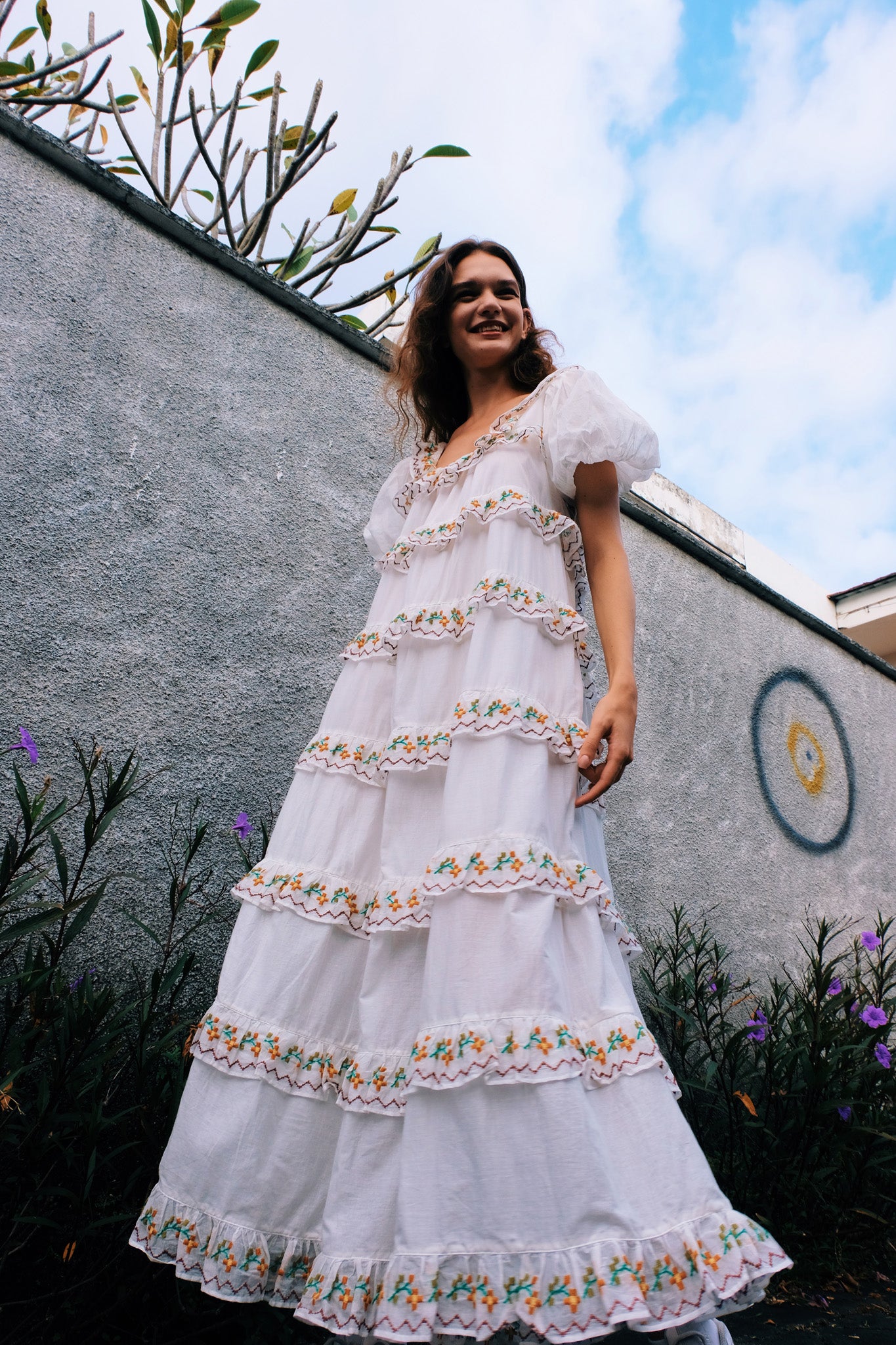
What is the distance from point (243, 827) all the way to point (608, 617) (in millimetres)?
933

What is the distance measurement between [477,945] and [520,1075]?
0.47 feet

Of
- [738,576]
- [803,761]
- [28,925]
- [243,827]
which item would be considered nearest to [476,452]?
[243,827]

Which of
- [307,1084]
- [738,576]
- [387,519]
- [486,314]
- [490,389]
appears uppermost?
[738,576]

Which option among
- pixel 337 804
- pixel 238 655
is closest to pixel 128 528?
pixel 238 655

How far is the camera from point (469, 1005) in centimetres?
91

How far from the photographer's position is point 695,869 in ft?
9.39

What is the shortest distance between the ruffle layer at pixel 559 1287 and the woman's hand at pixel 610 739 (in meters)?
0.50

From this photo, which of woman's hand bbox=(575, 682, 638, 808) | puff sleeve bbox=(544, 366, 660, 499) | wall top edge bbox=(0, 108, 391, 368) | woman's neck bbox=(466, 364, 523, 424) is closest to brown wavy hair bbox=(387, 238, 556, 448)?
woman's neck bbox=(466, 364, 523, 424)

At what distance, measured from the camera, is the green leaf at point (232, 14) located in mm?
2500

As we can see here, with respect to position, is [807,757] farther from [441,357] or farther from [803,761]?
[441,357]

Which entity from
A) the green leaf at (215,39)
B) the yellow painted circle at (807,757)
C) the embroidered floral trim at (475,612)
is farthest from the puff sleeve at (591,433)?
the yellow painted circle at (807,757)

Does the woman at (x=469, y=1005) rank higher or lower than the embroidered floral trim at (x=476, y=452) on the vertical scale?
lower

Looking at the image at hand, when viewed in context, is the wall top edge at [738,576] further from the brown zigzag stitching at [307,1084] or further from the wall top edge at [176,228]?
the brown zigzag stitching at [307,1084]

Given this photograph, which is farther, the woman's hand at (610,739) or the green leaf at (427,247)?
the green leaf at (427,247)
